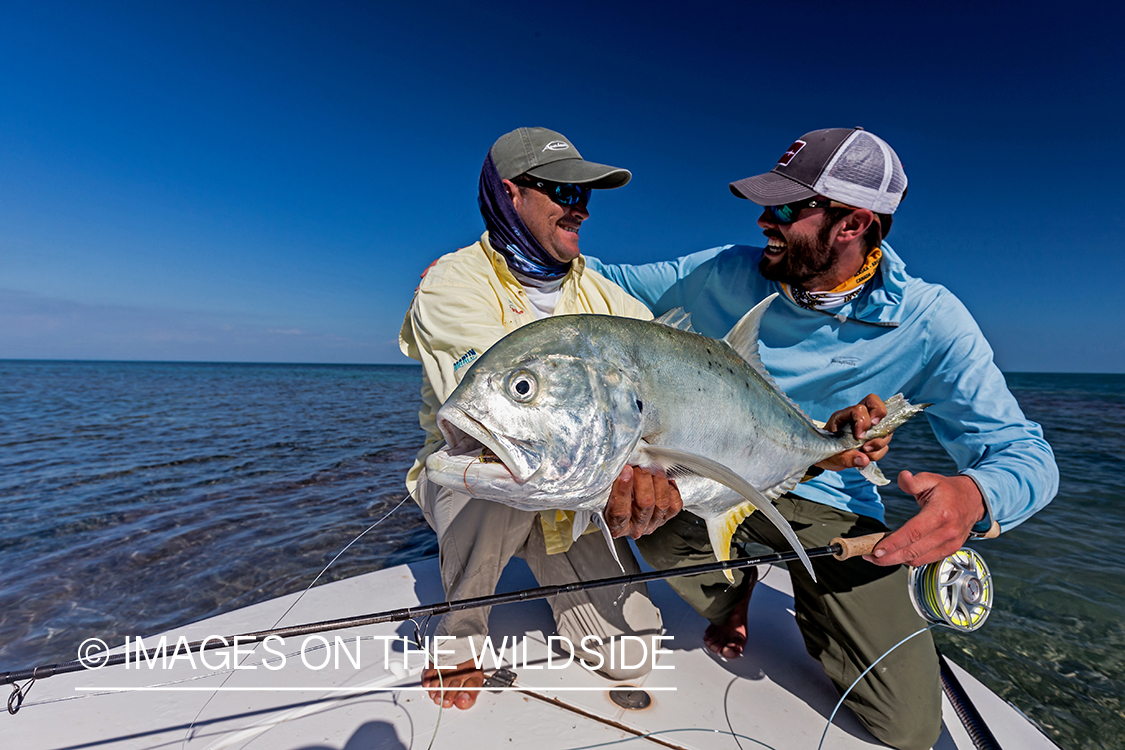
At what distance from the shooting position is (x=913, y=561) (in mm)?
2086

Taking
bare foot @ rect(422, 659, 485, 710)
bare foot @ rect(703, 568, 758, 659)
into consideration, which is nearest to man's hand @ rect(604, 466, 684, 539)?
bare foot @ rect(422, 659, 485, 710)

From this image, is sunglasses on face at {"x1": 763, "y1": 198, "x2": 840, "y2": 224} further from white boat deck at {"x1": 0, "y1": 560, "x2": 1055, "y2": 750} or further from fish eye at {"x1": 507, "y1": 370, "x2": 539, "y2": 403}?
white boat deck at {"x1": 0, "y1": 560, "x2": 1055, "y2": 750}

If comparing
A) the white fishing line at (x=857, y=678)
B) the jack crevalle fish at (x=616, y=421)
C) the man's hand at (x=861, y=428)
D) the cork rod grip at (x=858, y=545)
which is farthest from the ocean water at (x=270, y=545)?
the jack crevalle fish at (x=616, y=421)

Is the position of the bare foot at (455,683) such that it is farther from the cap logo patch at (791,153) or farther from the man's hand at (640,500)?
the cap logo patch at (791,153)

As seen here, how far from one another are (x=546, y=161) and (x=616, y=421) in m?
1.72

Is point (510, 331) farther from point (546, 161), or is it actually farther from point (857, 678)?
point (857, 678)

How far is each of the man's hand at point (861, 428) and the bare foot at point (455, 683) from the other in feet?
6.09

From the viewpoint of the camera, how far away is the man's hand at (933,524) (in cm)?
203

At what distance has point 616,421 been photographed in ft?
5.06

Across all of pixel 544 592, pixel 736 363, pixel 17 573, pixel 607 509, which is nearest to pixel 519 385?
pixel 607 509

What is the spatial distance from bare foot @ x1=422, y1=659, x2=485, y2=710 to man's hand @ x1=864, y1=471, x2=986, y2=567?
183cm

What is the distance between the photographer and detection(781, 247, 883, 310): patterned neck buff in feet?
9.10

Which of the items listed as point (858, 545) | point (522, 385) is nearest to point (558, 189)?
point (522, 385)

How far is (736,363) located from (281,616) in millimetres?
2754
